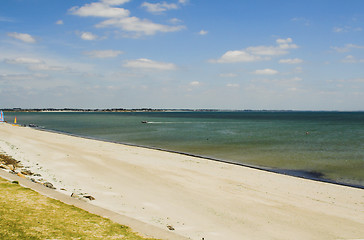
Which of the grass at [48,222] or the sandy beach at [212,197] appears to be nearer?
the grass at [48,222]

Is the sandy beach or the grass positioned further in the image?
the sandy beach

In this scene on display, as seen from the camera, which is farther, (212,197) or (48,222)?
(212,197)

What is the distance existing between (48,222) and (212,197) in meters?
10.4

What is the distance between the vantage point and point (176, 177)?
2234 centimetres

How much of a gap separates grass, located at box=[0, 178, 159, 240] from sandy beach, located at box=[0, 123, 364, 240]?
281cm

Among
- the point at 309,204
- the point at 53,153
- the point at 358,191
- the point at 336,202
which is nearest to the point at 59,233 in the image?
the point at 309,204

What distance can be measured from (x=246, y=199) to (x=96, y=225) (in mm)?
10407

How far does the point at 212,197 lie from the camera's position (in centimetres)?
1747

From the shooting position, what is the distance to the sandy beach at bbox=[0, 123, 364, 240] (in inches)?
501

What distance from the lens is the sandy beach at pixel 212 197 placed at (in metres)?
12.7

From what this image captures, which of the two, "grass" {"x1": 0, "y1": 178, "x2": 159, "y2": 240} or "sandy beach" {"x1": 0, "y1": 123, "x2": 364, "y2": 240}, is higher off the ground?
"grass" {"x1": 0, "y1": 178, "x2": 159, "y2": 240}

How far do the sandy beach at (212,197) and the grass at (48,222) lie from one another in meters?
2.81

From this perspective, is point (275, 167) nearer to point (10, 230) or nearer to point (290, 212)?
point (290, 212)

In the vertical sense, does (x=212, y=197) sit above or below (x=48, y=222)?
below
